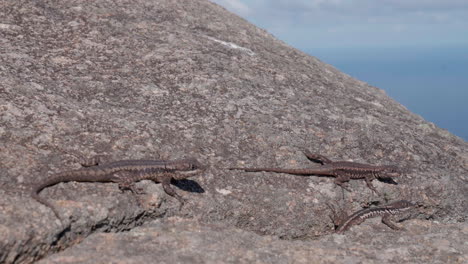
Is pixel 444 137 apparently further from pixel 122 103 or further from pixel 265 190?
pixel 122 103

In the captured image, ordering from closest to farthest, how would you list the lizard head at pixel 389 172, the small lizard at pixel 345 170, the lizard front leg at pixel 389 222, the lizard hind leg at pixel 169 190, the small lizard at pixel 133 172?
the small lizard at pixel 133 172
the lizard hind leg at pixel 169 190
the lizard front leg at pixel 389 222
the small lizard at pixel 345 170
the lizard head at pixel 389 172

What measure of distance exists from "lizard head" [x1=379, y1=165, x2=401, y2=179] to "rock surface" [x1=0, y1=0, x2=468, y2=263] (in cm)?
14

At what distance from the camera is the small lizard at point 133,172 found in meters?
5.32

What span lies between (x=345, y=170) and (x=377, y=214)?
829mm

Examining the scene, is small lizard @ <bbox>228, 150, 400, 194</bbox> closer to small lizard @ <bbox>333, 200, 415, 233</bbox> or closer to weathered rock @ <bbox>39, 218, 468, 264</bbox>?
small lizard @ <bbox>333, 200, 415, 233</bbox>

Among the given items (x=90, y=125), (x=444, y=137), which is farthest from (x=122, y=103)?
(x=444, y=137)

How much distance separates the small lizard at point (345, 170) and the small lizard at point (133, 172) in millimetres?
1121

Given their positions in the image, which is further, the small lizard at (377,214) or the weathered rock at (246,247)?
the small lizard at (377,214)

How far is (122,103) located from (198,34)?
11.0 feet

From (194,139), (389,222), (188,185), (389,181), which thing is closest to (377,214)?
(389,222)

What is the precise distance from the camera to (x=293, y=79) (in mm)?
9242

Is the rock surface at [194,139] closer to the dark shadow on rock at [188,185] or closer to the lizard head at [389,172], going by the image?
the dark shadow on rock at [188,185]

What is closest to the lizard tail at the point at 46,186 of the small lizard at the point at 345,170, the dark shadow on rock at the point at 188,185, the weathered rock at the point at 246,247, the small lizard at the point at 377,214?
the weathered rock at the point at 246,247

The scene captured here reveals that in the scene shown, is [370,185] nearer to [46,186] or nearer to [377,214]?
[377,214]
